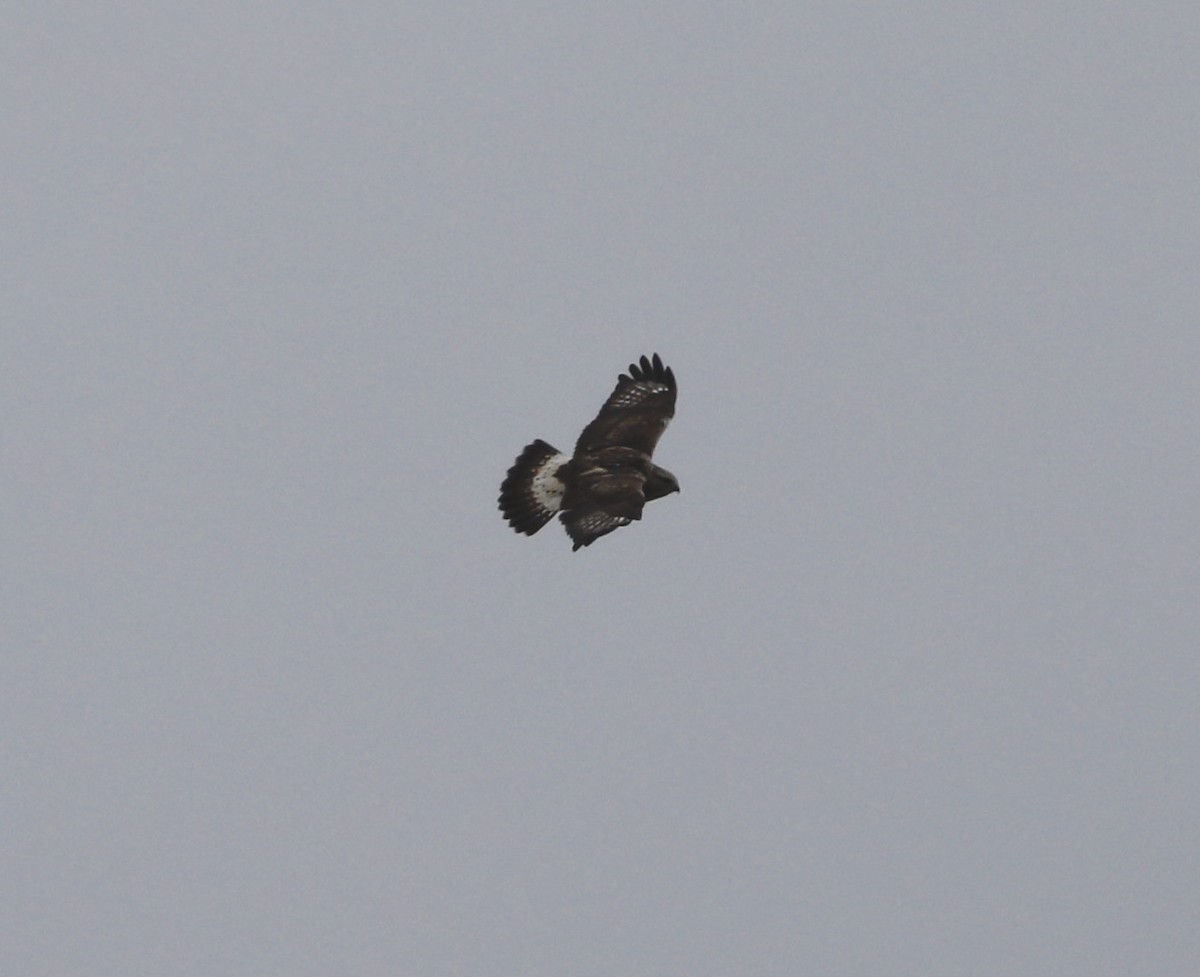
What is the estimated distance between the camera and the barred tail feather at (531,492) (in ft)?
102

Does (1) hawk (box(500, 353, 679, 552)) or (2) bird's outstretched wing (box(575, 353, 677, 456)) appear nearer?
(1) hawk (box(500, 353, 679, 552))

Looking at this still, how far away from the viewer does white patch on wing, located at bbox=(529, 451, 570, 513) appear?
102 ft

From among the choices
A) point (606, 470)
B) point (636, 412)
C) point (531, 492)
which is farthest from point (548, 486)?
point (636, 412)

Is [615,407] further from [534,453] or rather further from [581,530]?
[581,530]

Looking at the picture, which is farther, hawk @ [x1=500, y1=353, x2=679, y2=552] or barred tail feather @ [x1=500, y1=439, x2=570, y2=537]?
barred tail feather @ [x1=500, y1=439, x2=570, y2=537]

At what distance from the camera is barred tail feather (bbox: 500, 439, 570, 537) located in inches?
1223

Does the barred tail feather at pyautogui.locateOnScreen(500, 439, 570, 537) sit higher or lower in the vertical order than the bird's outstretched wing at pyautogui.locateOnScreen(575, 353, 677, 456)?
lower

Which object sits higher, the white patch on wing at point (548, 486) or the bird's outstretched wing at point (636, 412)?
the bird's outstretched wing at point (636, 412)

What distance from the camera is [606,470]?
102ft

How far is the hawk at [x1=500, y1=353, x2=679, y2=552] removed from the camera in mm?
29375

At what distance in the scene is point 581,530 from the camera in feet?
Result: 94.1

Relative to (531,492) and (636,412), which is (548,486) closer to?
(531,492)

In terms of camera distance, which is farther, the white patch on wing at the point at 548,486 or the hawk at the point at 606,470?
the white patch on wing at the point at 548,486

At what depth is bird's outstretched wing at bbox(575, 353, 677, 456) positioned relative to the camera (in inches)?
1257
